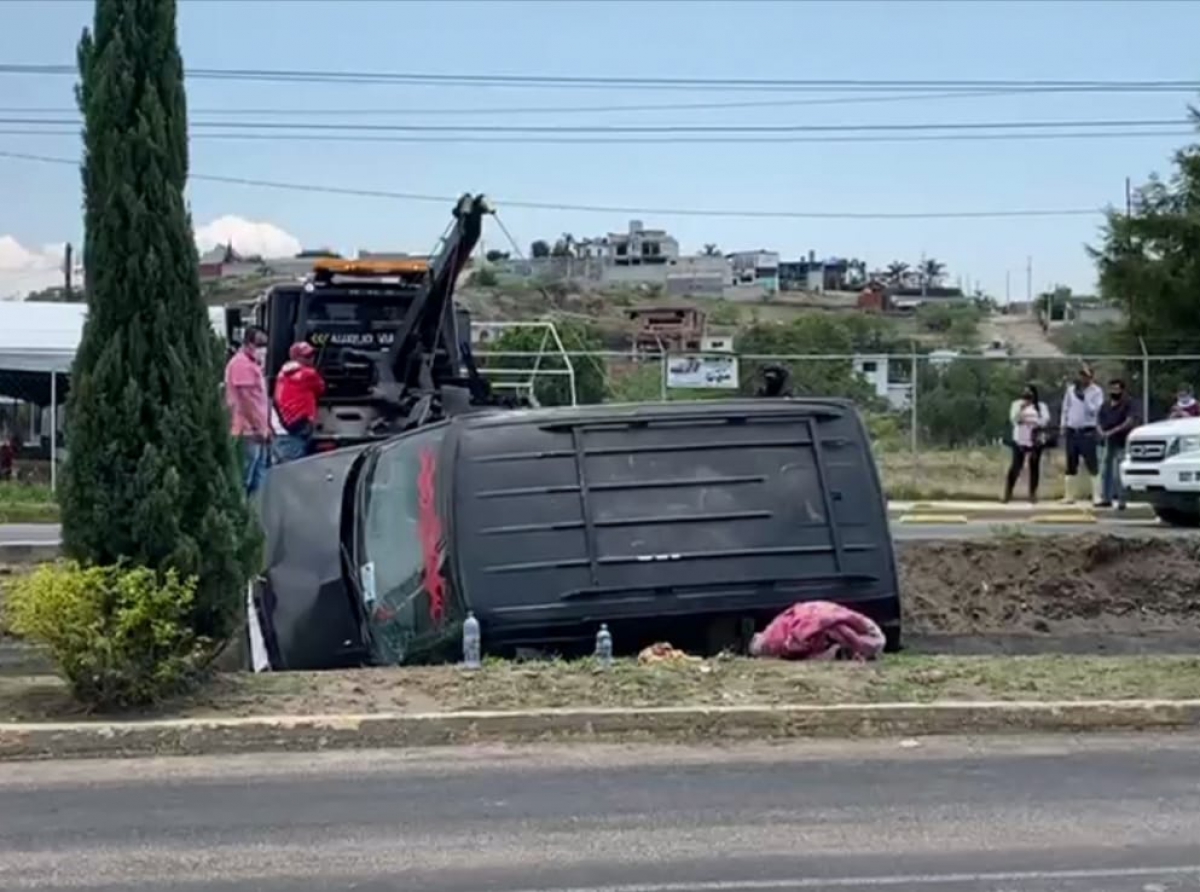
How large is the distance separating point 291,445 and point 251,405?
133 centimetres

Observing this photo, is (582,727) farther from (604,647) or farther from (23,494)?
(23,494)

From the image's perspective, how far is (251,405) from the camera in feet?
53.1

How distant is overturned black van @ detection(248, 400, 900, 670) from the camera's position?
955 cm

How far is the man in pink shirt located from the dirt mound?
232 inches

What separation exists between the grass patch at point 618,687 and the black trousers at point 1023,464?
15035mm

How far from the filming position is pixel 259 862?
639 cm

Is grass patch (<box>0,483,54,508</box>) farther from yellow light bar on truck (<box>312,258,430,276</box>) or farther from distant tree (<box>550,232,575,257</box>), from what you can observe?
distant tree (<box>550,232,575,257</box>)

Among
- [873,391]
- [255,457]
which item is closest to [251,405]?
[255,457]

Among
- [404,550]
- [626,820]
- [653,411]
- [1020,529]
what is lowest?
[626,820]

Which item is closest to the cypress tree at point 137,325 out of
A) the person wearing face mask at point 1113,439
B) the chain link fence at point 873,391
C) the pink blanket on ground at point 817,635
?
the pink blanket on ground at point 817,635

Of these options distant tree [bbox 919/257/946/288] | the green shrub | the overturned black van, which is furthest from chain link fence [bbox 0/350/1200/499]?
distant tree [bbox 919/257/946/288]

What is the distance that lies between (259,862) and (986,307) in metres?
89.3

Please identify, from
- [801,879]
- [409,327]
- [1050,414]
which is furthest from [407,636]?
[1050,414]

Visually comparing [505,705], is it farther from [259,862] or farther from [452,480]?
[259,862]
